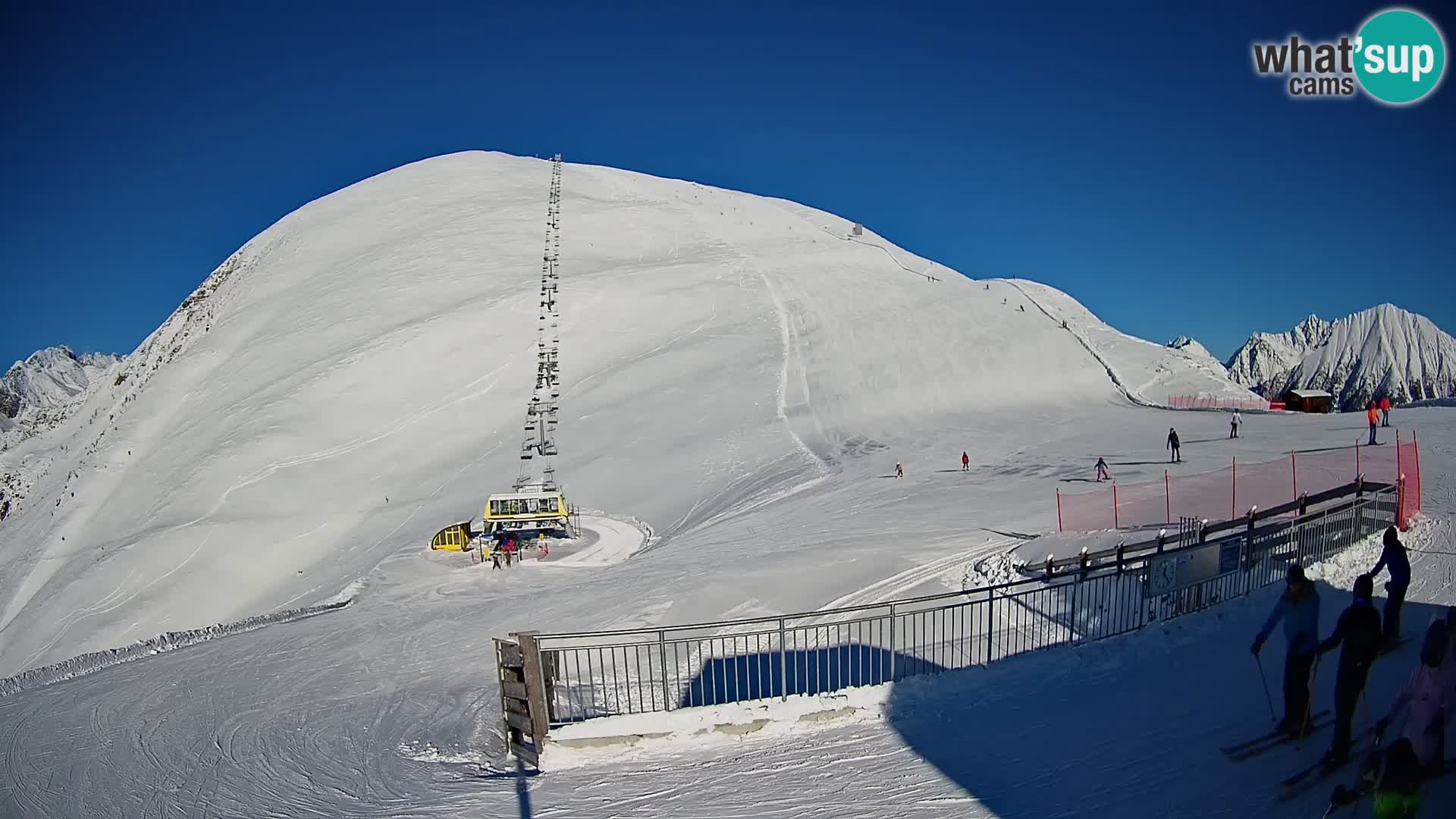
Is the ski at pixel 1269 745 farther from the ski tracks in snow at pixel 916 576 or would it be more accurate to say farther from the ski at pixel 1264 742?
the ski tracks in snow at pixel 916 576

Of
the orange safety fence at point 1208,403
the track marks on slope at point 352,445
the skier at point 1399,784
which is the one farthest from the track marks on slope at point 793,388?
the skier at point 1399,784

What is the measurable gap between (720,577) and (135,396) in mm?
47058

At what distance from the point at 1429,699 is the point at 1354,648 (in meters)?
1.40

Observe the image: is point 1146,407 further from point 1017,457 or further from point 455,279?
point 455,279

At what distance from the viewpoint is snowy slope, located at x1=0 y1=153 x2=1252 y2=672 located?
3272 centimetres

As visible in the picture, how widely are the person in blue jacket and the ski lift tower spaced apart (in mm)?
23494

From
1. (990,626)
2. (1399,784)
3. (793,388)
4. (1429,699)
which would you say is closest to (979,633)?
(990,626)

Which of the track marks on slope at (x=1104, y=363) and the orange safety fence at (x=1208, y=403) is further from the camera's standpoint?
the track marks on slope at (x=1104, y=363)

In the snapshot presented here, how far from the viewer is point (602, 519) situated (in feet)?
101

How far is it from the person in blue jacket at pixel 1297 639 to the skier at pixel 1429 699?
1837mm

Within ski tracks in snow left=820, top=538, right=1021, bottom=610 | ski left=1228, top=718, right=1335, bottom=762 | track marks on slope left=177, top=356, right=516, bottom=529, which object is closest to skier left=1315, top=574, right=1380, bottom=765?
ski left=1228, top=718, right=1335, bottom=762

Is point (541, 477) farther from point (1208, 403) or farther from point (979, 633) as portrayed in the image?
point (1208, 403)

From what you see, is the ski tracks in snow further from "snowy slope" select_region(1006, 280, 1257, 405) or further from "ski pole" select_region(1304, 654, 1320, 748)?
"snowy slope" select_region(1006, 280, 1257, 405)

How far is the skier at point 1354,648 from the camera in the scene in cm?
616
